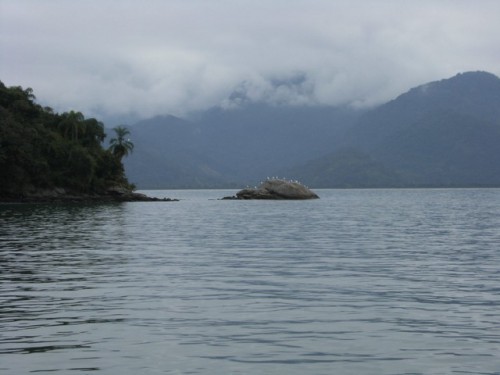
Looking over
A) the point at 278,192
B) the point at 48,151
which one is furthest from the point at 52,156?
the point at 278,192

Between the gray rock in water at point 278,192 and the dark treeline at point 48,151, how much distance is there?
3202 cm

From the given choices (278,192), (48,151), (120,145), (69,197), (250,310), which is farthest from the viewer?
(120,145)

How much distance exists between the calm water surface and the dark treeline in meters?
94.0

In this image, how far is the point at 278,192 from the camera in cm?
16962

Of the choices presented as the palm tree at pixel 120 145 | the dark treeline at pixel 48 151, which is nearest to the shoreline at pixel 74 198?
the dark treeline at pixel 48 151

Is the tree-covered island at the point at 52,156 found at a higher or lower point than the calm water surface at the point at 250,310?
higher

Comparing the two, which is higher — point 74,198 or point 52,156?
point 52,156

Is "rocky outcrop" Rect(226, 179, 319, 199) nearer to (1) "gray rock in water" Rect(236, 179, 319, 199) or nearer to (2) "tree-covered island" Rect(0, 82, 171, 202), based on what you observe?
(1) "gray rock in water" Rect(236, 179, 319, 199)

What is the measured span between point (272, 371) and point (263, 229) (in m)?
48.5

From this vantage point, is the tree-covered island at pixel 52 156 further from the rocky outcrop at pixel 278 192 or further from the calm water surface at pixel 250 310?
the calm water surface at pixel 250 310

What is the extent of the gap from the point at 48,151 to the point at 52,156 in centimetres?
152

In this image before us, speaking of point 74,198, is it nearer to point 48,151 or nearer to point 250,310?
point 48,151

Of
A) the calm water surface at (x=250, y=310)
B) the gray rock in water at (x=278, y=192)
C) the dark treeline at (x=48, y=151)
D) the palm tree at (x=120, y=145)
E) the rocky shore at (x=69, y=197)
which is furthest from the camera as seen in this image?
the palm tree at (x=120, y=145)

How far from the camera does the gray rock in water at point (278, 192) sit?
169 meters
